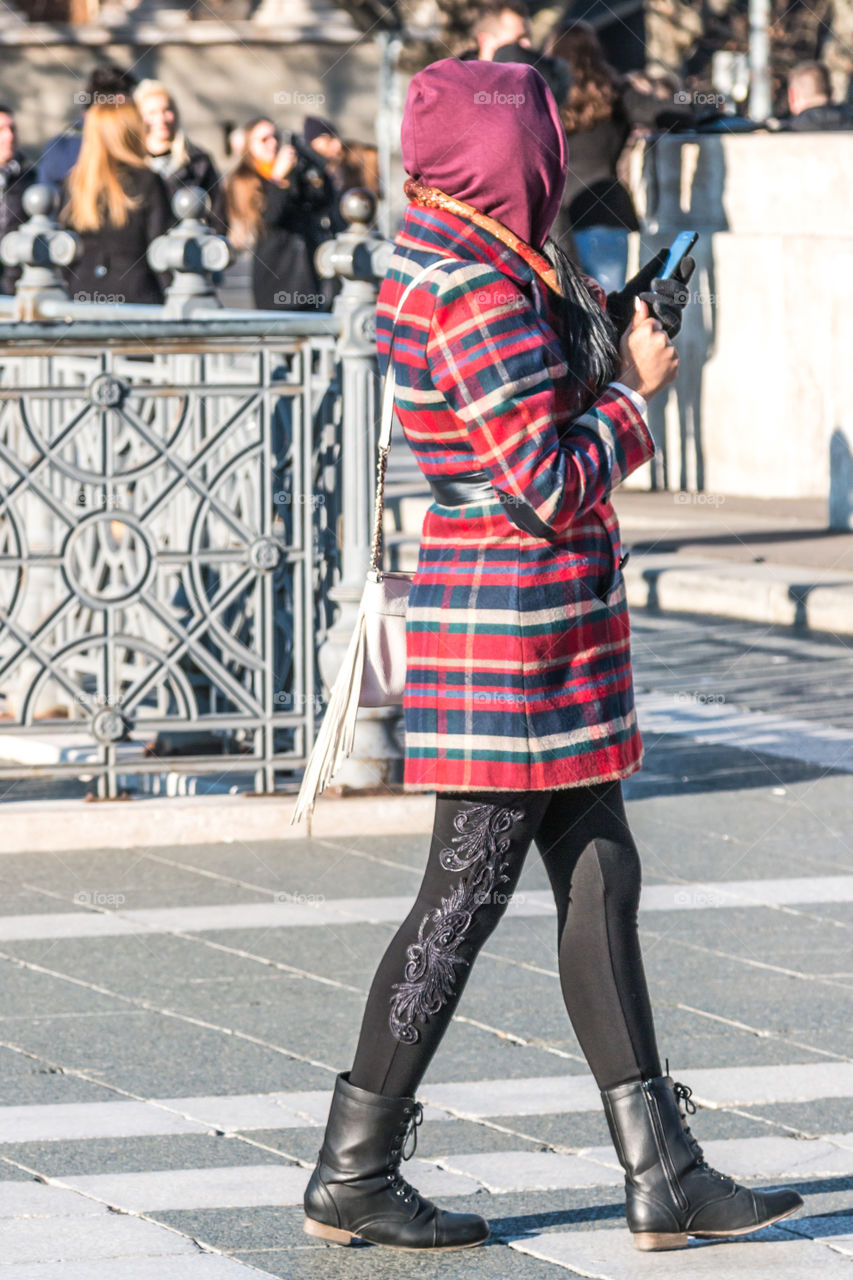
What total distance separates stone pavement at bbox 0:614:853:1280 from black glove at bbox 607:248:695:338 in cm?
140

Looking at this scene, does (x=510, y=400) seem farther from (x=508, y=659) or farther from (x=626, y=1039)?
(x=626, y=1039)

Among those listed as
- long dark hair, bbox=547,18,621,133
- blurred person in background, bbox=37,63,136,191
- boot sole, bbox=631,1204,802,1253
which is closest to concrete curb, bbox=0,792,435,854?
boot sole, bbox=631,1204,802,1253

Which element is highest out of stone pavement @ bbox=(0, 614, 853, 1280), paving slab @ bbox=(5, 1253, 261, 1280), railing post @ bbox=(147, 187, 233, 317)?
railing post @ bbox=(147, 187, 233, 317)

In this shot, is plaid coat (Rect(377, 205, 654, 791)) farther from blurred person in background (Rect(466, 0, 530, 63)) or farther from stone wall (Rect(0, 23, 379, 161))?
stone wall (Rect(0, 23, 379, 161))

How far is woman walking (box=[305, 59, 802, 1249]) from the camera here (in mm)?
3477

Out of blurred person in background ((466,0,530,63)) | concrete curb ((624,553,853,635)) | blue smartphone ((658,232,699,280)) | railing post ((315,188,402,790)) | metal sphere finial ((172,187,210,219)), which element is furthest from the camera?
blurred person in background ((466,0,530,63))

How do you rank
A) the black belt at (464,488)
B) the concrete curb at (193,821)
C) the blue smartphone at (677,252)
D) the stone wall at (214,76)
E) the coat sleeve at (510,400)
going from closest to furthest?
the coat sleeve at (510,400), the black belt at (464,488), the blue smartphone at (677,252), the concrete curb at (193,821), the stone wall at (214,76)

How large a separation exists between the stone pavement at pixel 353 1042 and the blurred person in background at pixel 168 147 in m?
5.60

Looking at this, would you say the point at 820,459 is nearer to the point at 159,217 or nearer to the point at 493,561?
the point at 159,217

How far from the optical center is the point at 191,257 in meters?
7.72

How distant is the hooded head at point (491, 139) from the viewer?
11.4 ft

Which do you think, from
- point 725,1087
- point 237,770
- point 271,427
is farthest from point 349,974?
point 271,427

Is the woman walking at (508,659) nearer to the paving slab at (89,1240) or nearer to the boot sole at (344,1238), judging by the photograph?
the boot sole at (344,1238)

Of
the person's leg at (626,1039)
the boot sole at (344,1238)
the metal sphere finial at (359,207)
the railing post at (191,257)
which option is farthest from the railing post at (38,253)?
the boot sole at (344,1238)
